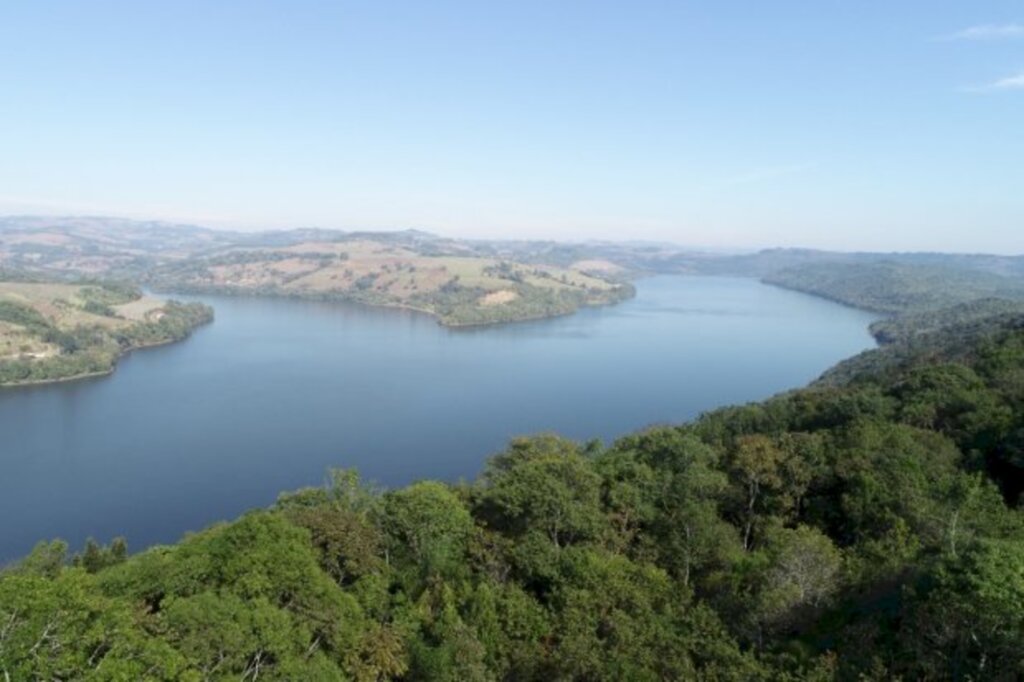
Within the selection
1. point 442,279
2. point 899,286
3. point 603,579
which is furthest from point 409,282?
point 603,579

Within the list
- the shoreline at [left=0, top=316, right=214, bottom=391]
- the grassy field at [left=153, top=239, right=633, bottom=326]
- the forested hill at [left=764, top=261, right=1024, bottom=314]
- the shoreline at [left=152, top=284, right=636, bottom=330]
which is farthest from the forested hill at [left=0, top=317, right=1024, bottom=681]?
the forested hill at [left=764, top=261, right=1024, bottom=314]

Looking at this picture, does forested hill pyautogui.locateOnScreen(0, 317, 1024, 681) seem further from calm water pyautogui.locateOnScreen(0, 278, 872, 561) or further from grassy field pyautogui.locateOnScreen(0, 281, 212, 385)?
grassy field pyautogui.locateOnScreen(0, 281, 212, 385)

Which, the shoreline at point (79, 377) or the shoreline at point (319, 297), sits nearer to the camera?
the shoreline at point (79, 377)

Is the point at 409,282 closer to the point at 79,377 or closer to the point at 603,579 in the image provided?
the point at 79,377

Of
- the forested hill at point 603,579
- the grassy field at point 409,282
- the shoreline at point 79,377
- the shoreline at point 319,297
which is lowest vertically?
the shoreline at point 79,377

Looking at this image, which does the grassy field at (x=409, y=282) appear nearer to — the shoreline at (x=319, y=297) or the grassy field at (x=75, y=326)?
the shoreline at (x=319, y=297)

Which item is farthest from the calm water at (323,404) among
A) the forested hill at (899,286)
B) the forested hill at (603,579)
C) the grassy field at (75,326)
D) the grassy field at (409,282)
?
the forested hill at (899,286)
